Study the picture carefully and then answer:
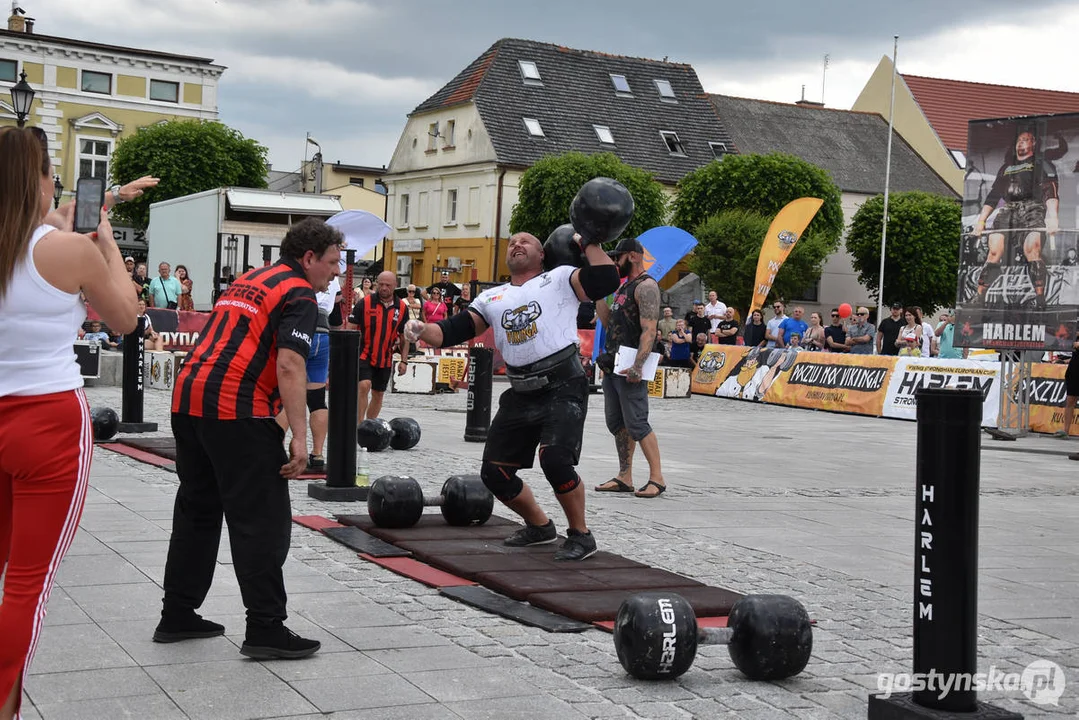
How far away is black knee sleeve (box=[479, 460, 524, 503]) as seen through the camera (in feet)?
23.9

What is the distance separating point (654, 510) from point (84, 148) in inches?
2551

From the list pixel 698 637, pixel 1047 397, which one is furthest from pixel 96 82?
pixel 698 637

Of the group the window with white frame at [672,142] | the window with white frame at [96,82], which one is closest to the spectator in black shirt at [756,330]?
the window with white frame at [672,142]

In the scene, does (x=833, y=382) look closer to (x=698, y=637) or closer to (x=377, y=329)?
(x=377, y=329)

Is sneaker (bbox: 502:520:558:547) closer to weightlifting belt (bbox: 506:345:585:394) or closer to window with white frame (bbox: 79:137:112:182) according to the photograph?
weightlifting belt (bbox: 506:345:585:394)

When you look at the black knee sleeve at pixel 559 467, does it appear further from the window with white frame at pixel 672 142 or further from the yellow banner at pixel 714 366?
the window with white frame at pixel 672 142

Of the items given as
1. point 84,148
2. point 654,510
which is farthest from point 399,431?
point 84,148

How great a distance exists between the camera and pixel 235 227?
27078mm

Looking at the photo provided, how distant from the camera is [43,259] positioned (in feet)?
12.6

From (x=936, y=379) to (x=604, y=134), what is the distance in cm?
4090

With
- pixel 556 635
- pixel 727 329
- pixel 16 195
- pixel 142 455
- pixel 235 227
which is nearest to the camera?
pixel 16 195

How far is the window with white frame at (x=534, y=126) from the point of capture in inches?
2329

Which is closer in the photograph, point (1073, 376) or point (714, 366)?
point (1073, 376)

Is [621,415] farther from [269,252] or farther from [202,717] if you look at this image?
[269,252]
